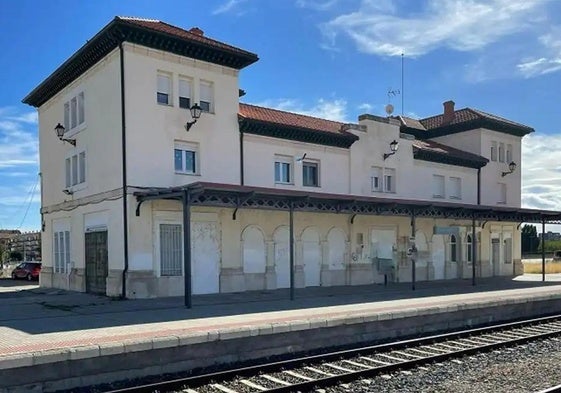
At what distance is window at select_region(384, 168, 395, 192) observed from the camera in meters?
25.5

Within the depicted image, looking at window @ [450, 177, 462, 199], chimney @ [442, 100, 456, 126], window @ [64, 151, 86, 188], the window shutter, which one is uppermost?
chimney @ [442, 100, 456, 126]

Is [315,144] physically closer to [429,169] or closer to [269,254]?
[269,254]

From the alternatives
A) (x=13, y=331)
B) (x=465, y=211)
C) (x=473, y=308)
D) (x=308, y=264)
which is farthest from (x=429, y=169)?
(x=13, y=331)

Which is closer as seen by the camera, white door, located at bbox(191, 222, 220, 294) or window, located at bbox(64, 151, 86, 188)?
white door, located at bbox(191, 222, 220, 294)

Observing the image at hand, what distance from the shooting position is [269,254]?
20484 mm

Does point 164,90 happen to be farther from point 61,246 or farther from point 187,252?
point 61,246

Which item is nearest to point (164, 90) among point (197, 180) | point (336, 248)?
point (197, 180)

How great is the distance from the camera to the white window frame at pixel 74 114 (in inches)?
807

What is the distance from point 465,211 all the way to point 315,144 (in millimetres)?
7608

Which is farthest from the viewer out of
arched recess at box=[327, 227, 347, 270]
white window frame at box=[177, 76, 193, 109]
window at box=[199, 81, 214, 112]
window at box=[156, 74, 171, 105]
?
arched recess at box=[327, 227, 347, 270]

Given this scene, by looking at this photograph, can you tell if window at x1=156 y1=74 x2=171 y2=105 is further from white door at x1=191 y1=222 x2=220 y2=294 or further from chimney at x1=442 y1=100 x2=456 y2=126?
chimney at x1=442 y1=100 x2=456 y2=126

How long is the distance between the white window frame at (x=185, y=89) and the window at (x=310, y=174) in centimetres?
565

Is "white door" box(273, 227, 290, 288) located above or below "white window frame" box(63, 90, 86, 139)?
below

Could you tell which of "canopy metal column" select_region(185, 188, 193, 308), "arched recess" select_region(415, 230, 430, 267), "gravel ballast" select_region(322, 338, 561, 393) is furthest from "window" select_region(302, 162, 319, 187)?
"gravel ballast" select_region(322, 338, 561, 393)
